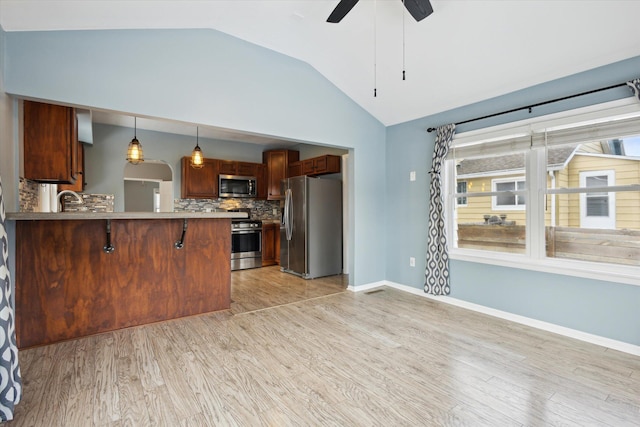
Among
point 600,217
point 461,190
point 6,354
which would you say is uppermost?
point 461,190

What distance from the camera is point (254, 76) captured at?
3377 millimetres

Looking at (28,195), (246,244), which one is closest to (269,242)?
(246,244)

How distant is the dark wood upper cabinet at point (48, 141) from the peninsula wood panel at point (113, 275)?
516 mm

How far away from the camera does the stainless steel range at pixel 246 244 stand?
578 centimetres

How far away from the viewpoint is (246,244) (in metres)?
5.91

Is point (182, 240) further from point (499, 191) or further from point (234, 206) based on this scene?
point (499, 191)

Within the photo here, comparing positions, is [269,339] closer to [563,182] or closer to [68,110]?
[68,110]

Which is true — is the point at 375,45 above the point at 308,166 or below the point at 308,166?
above

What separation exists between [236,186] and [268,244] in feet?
4.46

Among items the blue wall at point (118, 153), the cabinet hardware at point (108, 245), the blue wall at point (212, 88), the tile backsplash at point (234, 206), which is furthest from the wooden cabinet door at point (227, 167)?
the cabinet hardware at point (108, 245)

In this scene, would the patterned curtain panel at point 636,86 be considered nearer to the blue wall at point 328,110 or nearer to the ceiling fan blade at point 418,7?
the blue wall at point 328,110

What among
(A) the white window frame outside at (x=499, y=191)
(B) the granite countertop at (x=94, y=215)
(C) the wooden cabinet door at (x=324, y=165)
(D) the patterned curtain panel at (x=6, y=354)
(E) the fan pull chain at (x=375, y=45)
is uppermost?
(E) the fan pull chain at (x=375, y=45)

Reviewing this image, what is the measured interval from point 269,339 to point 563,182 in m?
3.20

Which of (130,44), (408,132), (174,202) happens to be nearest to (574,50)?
(408,132)
